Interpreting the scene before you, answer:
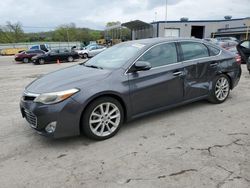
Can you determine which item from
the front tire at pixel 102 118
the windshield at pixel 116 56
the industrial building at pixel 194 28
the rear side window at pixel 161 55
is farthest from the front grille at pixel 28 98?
the industrial building at pixel 194 28

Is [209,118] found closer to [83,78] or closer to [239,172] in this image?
[239,172]

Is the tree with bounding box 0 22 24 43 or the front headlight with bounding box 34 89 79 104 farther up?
the tree with bounding box 0 22 24 43

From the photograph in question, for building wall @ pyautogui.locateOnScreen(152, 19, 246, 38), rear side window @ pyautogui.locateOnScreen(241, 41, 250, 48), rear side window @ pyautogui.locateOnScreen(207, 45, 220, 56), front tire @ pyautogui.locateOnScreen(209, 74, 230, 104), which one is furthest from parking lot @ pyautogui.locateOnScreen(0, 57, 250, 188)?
building wall @ pyautogui.locateOnScreen(152, 19, 246, 38)

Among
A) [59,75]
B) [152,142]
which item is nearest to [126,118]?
[152,142]

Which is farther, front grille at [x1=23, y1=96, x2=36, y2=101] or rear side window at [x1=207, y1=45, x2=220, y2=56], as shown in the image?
rear side window at [x1=207, y1=45, x2=220, y2=56]

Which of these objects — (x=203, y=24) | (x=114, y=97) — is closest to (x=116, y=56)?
(x=114, y=97)

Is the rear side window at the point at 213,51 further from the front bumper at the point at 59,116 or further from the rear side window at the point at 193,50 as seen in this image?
the front bumper at the point at 59,116

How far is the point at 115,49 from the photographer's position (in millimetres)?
5141

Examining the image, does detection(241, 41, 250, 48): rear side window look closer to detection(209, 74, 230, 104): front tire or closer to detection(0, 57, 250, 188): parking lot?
detection(209, 74, 230, 104): front tire

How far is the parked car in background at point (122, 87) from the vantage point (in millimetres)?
3656

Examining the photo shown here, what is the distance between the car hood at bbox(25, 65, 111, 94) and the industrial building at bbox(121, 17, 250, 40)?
4235 centimetres

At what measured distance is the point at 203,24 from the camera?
164 ft

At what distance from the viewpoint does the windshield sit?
442 centimetres

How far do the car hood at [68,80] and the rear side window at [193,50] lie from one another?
66.7 inches
